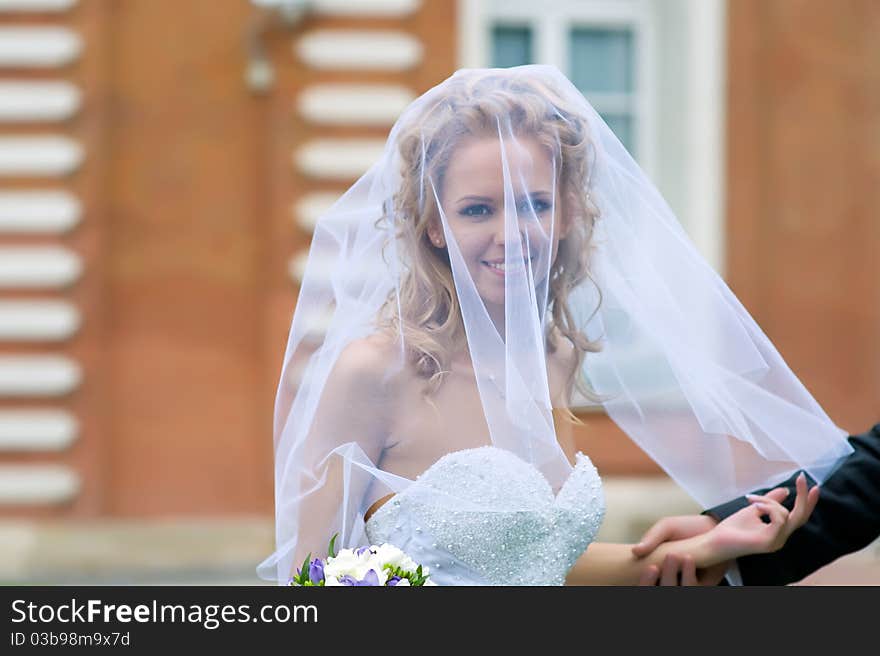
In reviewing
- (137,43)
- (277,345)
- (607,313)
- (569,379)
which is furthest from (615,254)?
(137,43)

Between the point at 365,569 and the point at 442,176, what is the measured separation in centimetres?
73

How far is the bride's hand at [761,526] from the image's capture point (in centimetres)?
218

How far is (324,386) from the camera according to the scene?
2145 mm

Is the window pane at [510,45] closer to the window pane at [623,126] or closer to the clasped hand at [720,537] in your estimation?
the window pane at [623,126]

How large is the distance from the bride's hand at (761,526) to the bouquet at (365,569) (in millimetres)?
592

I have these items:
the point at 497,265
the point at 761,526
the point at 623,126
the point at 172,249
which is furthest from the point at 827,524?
the point at 623,126

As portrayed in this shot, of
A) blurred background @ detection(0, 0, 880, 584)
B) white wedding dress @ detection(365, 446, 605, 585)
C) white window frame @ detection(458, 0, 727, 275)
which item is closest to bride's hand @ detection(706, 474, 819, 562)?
white wedding dress @ detection(365, 446, 605, 585)

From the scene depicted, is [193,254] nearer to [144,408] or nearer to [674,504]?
[144,408]

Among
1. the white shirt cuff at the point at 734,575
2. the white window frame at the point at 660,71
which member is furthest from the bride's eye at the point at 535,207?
the white window frame at the point at 660,71

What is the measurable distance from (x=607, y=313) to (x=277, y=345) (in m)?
3.37

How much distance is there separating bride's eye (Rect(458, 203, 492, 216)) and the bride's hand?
721 mm

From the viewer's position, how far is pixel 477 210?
2.15m

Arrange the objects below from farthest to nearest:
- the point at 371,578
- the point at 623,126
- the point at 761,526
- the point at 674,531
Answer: the point at 623,126 < the point at 674,531 < the point at 761,526 < the point at 371,578

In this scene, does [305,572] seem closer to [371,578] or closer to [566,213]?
[371,578]
